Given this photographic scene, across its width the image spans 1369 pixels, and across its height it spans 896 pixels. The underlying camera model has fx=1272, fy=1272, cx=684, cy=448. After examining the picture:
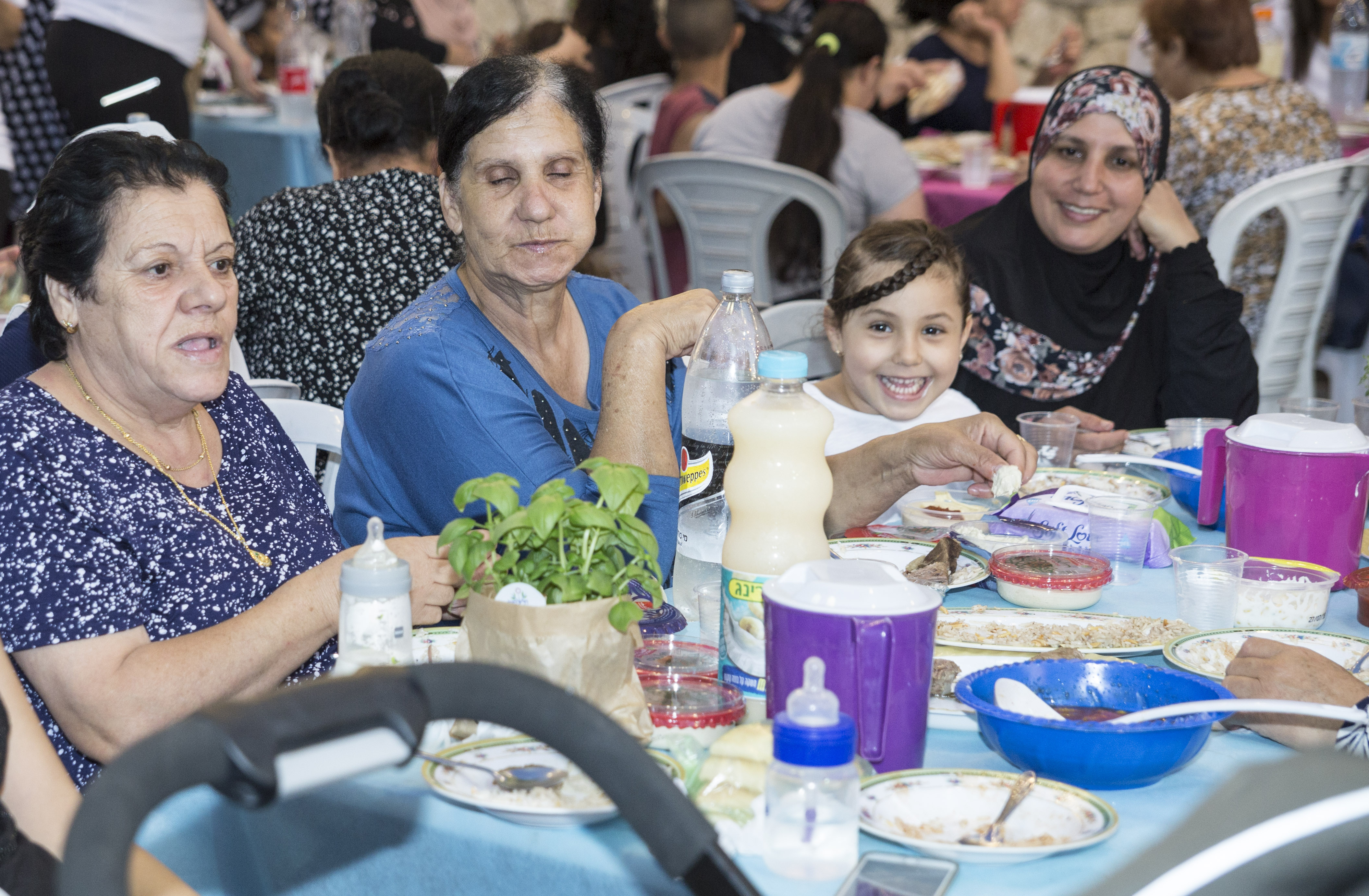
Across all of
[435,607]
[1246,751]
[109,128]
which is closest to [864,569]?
[1246,751]

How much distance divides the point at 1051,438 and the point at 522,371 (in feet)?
3.34

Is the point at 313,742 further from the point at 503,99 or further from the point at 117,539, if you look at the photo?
the point at 503,99

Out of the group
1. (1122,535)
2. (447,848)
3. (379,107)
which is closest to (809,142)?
(379,107)

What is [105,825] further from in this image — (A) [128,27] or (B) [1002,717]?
(A) [128,27]

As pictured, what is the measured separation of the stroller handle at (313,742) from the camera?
58cm

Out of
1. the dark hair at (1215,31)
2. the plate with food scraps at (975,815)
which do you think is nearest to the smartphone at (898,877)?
the plate with food scraps at (975,815)

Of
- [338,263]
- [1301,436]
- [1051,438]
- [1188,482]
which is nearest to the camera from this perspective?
[1301,436]

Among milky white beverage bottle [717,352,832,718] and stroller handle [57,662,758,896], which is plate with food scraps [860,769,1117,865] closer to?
milky white beverage bottle [717,352,832,718]

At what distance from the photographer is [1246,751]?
135cm

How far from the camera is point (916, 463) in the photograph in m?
1.97

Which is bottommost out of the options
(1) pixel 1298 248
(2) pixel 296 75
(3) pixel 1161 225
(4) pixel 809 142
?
(1) pixel 1298 248

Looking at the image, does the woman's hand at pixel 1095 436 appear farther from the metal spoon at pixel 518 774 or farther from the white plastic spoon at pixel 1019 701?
the metal spoon at pixel 518 774

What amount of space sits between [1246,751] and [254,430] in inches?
59.4

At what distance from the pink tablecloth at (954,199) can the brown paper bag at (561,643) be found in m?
3.70
